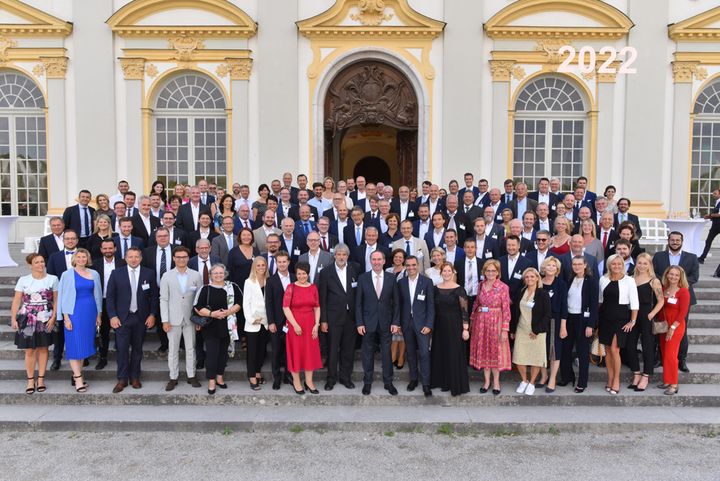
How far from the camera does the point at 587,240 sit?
6.94 m

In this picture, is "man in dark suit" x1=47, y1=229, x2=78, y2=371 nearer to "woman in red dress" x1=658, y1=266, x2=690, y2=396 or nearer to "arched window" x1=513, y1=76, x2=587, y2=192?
"woman in red dress" x1=658, y1=266, x2=690, y2=396

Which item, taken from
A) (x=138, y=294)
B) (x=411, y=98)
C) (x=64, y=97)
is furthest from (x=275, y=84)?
(x=138, y=294)

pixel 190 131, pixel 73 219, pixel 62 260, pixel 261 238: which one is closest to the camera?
pixel 62 260

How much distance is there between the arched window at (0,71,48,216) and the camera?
Result: 12.9m

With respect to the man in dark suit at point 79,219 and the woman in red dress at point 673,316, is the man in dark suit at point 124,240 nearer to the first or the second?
the man in dark suit at point 79,219

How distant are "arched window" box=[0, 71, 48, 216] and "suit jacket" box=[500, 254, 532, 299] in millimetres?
11593

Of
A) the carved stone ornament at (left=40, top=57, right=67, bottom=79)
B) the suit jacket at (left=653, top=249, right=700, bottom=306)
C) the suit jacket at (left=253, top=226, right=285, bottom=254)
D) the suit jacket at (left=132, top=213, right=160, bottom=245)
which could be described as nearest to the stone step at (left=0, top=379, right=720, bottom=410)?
the suit jacket at (left=653, top=249, right=700, bottom=306)

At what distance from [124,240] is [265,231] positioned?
69.3 inches

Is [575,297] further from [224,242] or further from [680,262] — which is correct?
[224,242]

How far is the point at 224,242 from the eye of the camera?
7.04m

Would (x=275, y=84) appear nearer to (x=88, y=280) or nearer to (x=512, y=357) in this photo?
(x=88, y=280)

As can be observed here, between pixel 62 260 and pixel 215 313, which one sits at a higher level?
pixel 62 260

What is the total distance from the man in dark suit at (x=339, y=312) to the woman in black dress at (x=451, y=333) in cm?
98

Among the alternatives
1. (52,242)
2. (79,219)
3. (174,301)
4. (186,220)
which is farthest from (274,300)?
(79,219)
